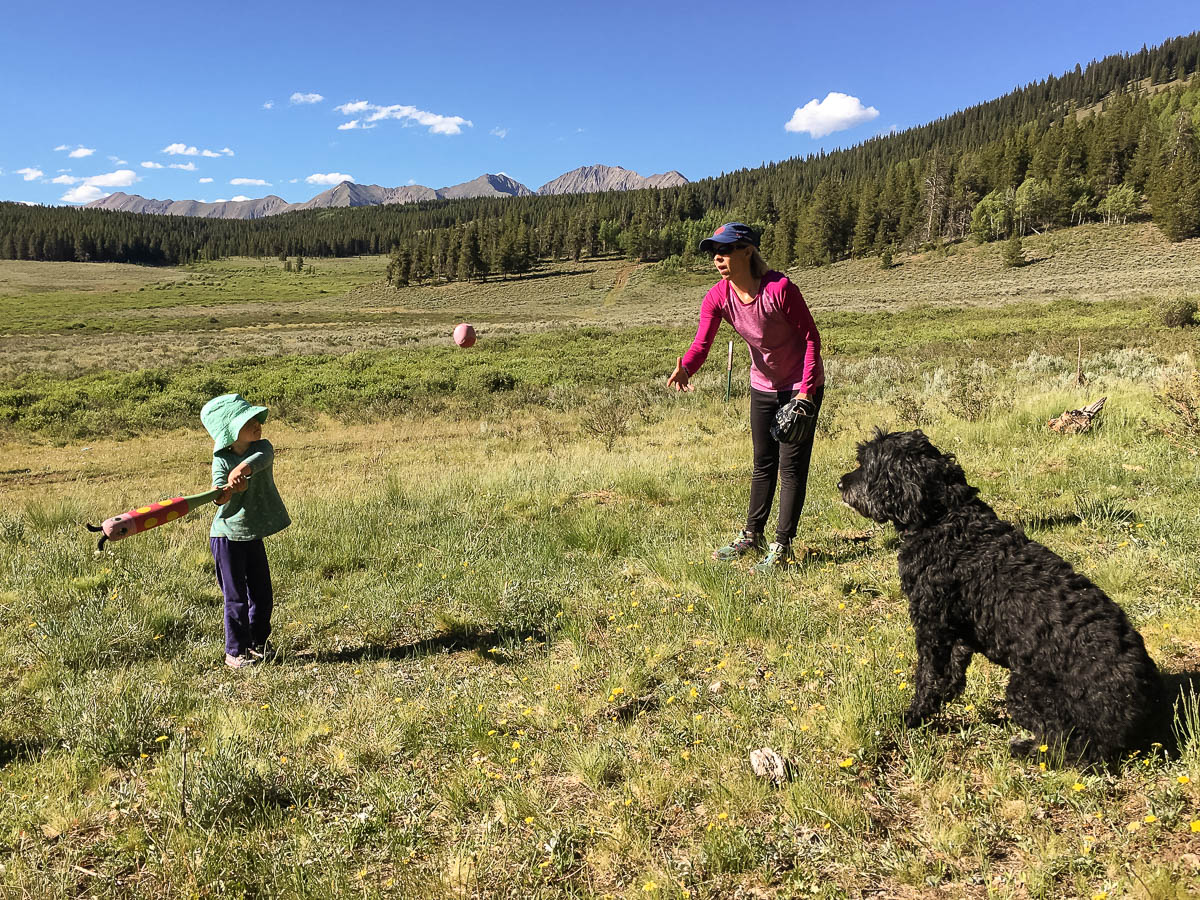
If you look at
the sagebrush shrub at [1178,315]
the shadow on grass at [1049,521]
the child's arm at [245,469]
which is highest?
the sagebrush shrub at [1178,315]

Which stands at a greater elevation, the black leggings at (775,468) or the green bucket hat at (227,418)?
the green bucket hat at (227,418)

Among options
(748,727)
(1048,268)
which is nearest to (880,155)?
(1048,268)

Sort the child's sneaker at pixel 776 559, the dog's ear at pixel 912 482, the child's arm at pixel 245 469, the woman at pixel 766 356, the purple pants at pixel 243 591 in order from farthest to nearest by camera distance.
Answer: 1. the child's sneaker at pixel 776 559
2. the woman at pixel 766 356
3. the purple pants at pixel 243 591
4. the child's arm at pixel 245 469
5. the dog's ear at pixel 912 482

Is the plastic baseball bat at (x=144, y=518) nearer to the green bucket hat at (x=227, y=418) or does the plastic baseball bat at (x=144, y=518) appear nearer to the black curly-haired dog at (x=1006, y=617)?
the green bucket hat at (x=227, y=418)

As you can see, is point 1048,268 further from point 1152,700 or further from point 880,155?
point 880,155

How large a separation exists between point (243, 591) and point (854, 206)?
93.6 metres

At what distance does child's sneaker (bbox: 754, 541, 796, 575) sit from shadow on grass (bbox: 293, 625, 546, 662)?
151 cm

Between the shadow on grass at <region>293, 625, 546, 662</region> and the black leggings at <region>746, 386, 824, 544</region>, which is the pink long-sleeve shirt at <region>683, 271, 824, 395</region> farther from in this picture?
the shadow on grass at <region>293, 625, 546, 662</region>

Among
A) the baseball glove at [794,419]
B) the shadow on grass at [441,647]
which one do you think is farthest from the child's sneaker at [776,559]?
the shadow on grass at [441,647]

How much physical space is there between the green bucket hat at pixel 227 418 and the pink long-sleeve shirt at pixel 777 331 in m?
2.91

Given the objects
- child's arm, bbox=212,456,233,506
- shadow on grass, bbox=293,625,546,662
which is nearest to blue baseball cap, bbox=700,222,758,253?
shadow on grass, bbox=293,625,546,662

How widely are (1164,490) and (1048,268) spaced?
66.7 metres

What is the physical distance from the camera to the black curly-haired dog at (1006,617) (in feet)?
6.68

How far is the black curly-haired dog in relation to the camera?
6.68 ft
